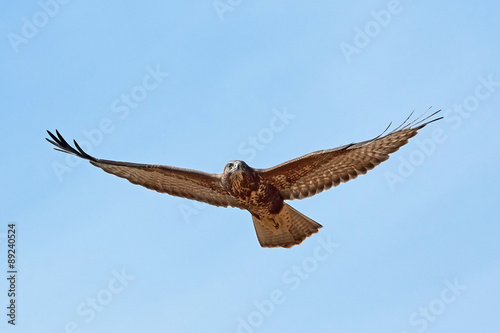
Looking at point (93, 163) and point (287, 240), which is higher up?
point (93, 163)

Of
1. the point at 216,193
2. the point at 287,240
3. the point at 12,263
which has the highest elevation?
the point at 12,263

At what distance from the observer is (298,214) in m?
14.9

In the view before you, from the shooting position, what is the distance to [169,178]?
50.3ft

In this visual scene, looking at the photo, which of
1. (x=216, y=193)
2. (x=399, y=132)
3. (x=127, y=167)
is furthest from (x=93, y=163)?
(x=399, y=132)

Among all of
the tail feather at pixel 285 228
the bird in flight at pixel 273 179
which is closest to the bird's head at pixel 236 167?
the bird in flight at pixel 273 179

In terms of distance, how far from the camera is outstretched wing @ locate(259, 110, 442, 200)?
1434 cm

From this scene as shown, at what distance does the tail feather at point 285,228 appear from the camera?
14.9 metres

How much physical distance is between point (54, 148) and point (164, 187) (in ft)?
6.32

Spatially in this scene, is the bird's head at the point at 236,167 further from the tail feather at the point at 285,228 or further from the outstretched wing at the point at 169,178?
the tail feather at the point at 285,228

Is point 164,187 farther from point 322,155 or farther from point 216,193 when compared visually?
point 322,155

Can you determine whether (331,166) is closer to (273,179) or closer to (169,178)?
(273,179)

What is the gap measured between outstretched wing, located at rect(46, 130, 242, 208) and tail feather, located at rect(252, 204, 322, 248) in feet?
1.89

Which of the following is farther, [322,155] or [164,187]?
[164,187]

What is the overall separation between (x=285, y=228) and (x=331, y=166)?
130 centimetres
